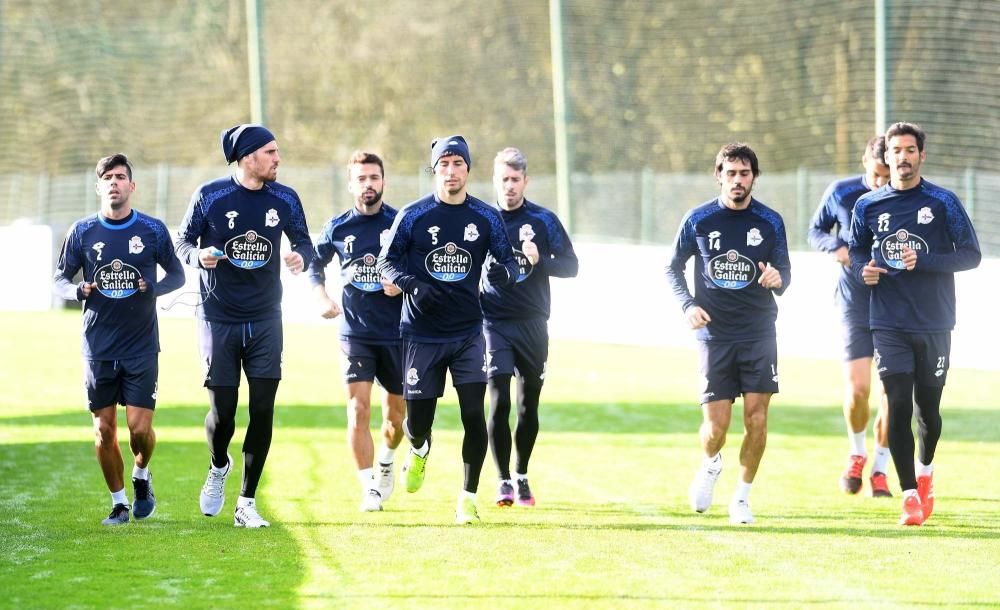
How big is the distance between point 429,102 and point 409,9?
2.76 metres

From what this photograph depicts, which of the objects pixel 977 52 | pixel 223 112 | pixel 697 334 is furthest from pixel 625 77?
pixel 697 334

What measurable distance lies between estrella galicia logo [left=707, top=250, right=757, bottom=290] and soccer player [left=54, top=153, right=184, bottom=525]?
319cm

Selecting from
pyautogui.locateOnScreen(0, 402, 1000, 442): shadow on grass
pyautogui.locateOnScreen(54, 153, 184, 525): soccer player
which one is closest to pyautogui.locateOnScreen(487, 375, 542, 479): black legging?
pyautogui.locateOnScreen(54, 153, 184, 525): soccer player

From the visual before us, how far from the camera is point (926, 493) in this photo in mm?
9281

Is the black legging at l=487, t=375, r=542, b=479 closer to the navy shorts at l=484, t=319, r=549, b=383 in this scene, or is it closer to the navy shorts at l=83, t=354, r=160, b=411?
the navy shorts at l=484, t=319, r=549, b=383

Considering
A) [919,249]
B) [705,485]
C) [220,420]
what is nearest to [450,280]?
[220,420]

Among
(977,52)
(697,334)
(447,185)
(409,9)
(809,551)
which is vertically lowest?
(809,551)

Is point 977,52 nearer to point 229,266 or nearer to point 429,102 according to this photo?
point 229,266

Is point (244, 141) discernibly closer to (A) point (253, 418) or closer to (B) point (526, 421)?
(A) point (253, 418)

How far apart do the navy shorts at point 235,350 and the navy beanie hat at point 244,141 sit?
3.10ft

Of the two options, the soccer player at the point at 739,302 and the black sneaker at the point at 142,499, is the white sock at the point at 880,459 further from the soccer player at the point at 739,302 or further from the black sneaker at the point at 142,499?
the black sneaker at the point at 142,499

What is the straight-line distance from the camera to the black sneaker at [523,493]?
997cm

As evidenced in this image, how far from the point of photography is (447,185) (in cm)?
899

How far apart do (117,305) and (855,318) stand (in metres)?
4.77
